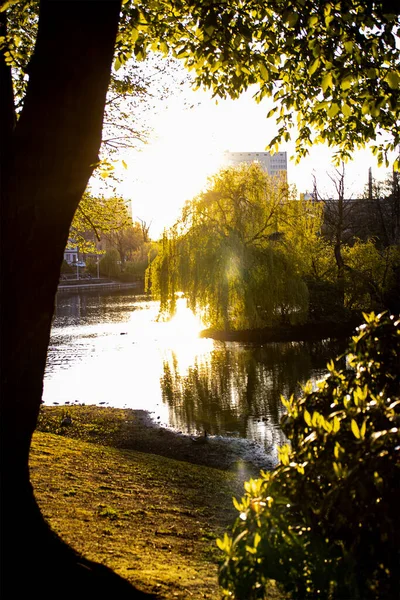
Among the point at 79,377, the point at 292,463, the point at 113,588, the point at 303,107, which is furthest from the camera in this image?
the point at 79,377

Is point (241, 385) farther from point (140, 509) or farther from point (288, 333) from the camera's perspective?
point (140, 509)

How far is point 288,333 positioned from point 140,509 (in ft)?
69.3

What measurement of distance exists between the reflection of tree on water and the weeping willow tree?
2131 mm

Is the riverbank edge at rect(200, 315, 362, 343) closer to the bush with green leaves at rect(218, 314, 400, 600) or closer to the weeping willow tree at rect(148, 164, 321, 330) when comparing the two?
the weeping willow tree at rect(148, 164, 321, 330)

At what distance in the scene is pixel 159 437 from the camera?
10719mm

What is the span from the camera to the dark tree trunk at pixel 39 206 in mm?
3180

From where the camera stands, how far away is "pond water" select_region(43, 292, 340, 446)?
42.5 feet

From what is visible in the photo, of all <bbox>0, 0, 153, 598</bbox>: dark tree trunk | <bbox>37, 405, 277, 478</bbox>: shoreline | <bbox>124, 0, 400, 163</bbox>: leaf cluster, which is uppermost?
<bbox>124, 0, 400, 163</bbox>: leaf cluster

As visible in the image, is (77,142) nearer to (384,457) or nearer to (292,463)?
(292,463)

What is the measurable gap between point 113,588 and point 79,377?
14693 mm

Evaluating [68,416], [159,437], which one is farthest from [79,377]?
[159,437]

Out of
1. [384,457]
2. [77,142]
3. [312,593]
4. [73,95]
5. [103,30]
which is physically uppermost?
[103,30]

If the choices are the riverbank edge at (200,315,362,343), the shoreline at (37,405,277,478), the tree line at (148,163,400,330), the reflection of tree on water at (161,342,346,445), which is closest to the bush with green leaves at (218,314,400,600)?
the shoreline at (37,405,277,478)

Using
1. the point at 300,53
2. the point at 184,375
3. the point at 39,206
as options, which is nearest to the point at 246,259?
the point at 184,375
